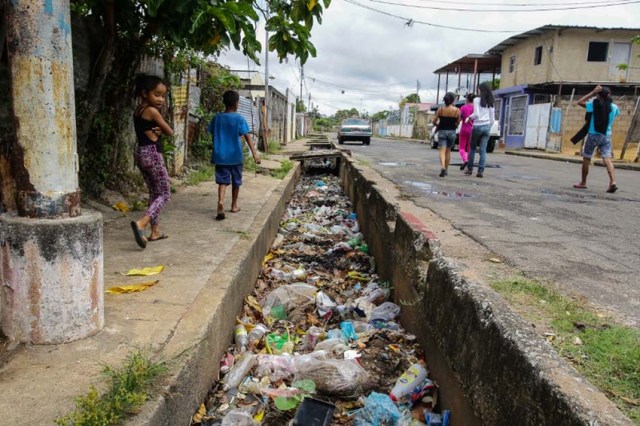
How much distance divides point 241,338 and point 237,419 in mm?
966

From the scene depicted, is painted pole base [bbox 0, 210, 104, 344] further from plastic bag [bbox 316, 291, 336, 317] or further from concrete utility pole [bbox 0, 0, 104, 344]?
plastic bag [bbox 316, 291, 336, 317]

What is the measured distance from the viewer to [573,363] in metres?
1.87

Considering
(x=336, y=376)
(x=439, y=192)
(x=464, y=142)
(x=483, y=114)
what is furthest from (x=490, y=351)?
(x=464, y=142)

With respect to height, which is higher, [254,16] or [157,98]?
[254,16]

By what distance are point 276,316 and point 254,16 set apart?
2.51 metres

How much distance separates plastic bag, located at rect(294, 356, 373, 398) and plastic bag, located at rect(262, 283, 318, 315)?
1.18m

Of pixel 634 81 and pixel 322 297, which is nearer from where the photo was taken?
pixel 322 297

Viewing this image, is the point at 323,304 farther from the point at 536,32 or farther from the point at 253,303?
the point at 536,32

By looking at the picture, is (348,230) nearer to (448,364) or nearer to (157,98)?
(157,98)

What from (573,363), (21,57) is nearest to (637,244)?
(573,363)

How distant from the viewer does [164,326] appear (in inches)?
99.7

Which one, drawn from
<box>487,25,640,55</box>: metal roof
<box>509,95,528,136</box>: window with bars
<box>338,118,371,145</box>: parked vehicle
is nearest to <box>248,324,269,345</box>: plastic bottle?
<box>338,118,371,145</box>: parked vehicle

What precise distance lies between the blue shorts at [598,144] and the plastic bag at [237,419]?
23.2ft

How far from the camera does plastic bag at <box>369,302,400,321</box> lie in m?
4.03
